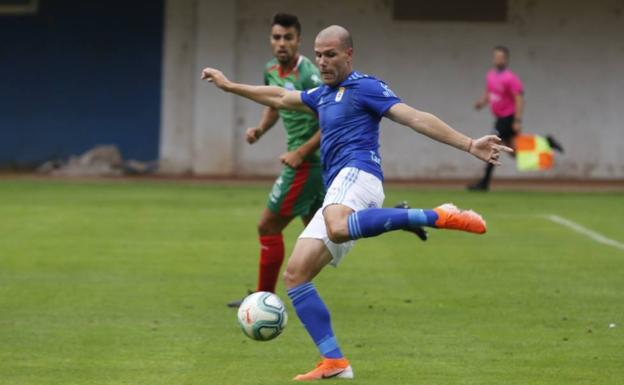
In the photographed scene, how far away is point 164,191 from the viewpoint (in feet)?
80.9

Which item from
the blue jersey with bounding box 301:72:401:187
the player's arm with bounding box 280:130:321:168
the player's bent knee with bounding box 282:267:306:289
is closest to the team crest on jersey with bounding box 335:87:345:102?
the blue jersey with bounding box 301:72:401:187

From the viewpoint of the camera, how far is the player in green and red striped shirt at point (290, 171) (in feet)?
38.6

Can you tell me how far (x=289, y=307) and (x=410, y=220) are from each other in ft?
12.4

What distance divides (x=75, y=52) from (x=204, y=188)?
532cm

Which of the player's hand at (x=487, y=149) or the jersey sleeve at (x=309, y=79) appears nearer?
the player's hand at (x=487, y=149)

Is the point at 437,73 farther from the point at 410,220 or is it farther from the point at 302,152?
the point at 410,220

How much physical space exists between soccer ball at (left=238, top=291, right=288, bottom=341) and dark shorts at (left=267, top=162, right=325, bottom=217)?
3049 mm

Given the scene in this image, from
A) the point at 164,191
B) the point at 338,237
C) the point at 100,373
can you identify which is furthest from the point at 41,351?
the point at 164,191

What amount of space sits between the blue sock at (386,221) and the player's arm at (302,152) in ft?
10.3

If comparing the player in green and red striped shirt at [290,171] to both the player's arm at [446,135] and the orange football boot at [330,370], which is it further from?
the orange football boot at [330,370]

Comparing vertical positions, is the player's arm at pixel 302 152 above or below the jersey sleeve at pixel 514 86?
above

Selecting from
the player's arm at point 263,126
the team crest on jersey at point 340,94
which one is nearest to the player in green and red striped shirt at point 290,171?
the player's arm at point 263,126

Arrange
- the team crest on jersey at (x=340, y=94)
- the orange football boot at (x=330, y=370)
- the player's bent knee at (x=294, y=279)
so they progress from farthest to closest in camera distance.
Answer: the team crest on jersey at (x=340, y=94)
the player's bent knee at (x=294, y=279)
the orange football boot at (x=330, y=370)

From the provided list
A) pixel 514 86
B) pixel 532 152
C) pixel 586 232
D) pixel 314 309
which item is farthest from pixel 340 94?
pixel 532 152
